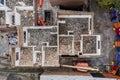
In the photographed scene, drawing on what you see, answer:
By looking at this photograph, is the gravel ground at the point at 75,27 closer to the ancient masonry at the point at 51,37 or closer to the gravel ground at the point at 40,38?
the ancient masonry at the point at 51,37

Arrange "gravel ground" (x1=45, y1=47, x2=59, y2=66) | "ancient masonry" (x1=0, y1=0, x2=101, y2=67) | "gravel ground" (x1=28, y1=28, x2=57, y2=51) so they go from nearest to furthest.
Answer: "ancient masonry" (x1=0, y1=0, x2=101, y2=67) → "gravel ground" (x1=28, y1=28, x2=57, y2=51) → "gravel ground" (x1=45, y1=47, x2=59, y2=66)

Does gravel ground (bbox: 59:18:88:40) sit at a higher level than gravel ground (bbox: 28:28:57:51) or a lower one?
higher

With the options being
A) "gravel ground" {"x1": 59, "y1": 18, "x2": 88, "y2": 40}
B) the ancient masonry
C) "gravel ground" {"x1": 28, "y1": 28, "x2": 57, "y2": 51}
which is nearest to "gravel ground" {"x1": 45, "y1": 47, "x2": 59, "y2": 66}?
the ancient masonry

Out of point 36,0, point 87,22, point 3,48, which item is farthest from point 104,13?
point 3,48

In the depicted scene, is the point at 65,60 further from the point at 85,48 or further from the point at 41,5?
the point at 41,5

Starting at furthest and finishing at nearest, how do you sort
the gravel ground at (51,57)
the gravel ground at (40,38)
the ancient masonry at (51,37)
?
1. the gravel ground at (51,57)
2. the gravel ground at (40,38)
3. the ancient masonry at (51,37)

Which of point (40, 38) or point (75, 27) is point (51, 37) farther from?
point (75, 27)

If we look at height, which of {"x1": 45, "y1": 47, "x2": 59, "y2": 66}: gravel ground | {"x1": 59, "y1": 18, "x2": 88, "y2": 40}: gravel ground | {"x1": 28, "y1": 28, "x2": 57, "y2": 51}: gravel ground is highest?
{"x1": 59, "y1": 18, "x2": 88, "y2": 40}: gravel ground

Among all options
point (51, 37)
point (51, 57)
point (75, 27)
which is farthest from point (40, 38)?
point (75, 27)

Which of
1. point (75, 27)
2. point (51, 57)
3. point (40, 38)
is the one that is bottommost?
point (51, 57)

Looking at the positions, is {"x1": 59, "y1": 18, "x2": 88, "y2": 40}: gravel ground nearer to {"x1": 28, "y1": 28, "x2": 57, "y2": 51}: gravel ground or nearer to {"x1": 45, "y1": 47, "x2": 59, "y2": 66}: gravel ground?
{"x1": 28, "y1": 28, "x2": 57, "y2": 51}: gravel ground

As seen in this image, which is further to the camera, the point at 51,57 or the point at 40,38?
the point at 51,57

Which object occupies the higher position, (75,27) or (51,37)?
(75,27)

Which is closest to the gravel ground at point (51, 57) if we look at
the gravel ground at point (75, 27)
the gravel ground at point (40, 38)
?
the gravel ground at point (40, 38)
